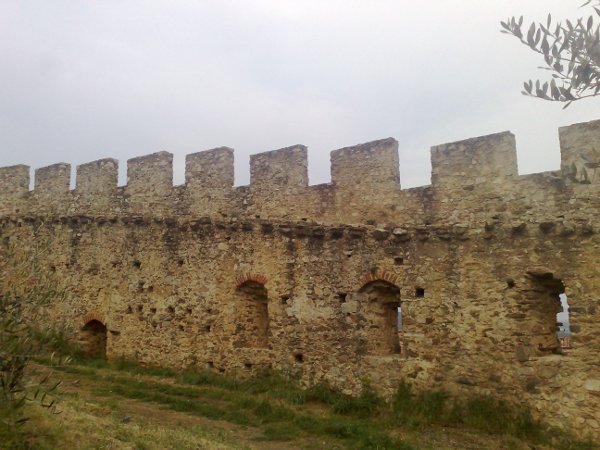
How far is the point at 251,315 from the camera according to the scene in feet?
38.8

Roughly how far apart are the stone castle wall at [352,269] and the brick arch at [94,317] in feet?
0.12

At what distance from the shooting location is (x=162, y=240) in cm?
1315

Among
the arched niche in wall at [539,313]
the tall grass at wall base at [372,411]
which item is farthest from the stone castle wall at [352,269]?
the tall grass at wall base at [372,411]

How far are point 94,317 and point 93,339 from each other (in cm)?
85

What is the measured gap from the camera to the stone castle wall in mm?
8609

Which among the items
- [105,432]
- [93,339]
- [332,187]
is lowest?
[105,432]

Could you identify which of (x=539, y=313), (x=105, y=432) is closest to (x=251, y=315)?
(x=105, y=432)

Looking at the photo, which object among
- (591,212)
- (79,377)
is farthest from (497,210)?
(79,377)

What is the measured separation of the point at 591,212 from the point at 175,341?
350 inches

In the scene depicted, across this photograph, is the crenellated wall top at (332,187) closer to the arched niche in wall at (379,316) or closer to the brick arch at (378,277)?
the brick arch at (378,277)

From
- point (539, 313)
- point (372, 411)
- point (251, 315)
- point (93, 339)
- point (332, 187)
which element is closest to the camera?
point (539, 313)

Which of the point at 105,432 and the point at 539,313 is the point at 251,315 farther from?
→ the point at 539,313

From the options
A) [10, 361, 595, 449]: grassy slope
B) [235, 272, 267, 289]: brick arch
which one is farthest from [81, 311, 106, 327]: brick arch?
[235, 272, 267, 289]: brick arch

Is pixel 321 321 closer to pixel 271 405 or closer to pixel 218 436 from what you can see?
pixel 271 405
